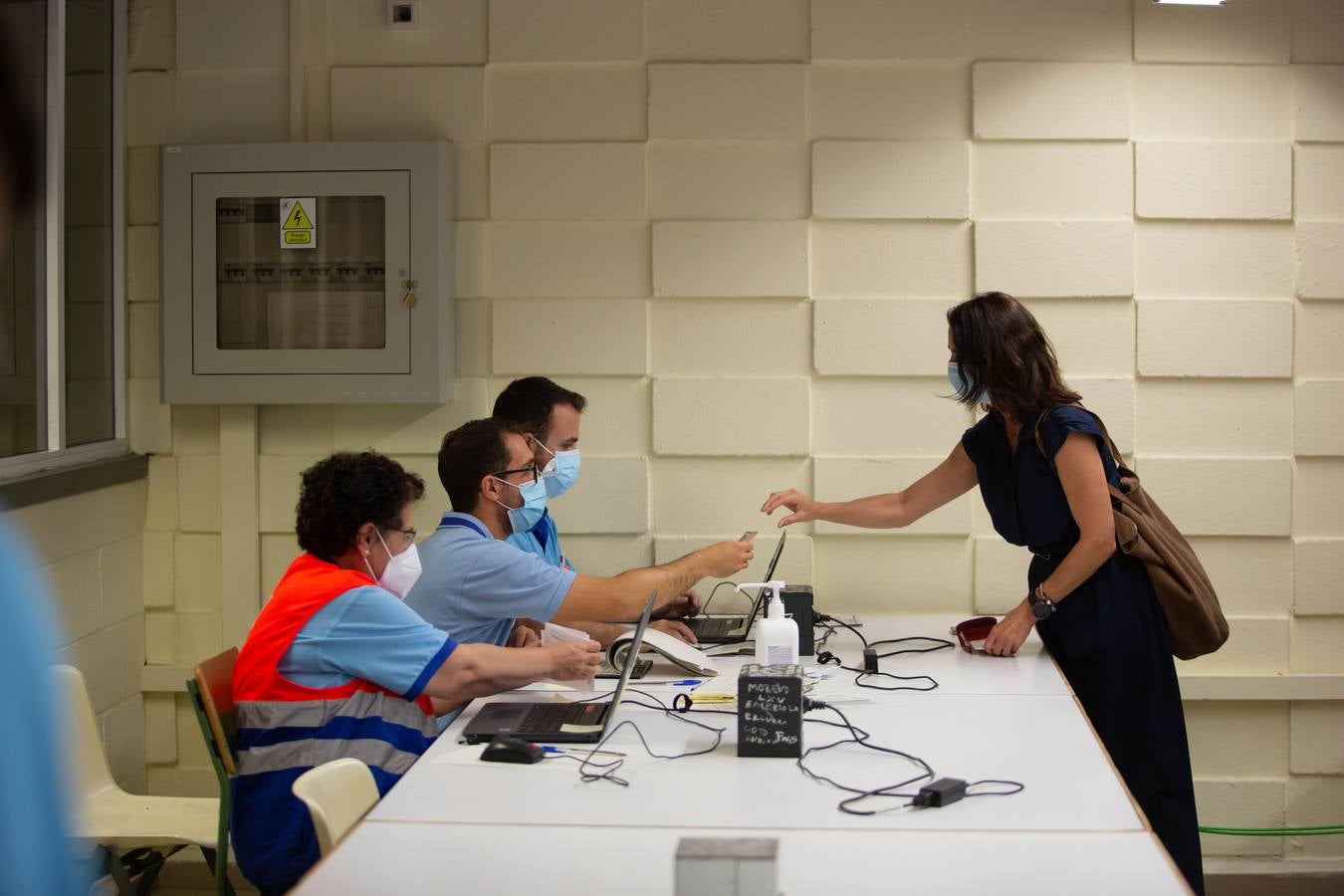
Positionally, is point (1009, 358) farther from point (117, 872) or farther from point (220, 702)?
point (117, 872)

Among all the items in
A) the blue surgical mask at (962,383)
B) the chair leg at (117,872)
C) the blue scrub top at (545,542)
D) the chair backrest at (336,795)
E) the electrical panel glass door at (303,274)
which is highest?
the electrical panel glass door at (303,274)

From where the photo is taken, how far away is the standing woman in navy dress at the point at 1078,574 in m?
2.73

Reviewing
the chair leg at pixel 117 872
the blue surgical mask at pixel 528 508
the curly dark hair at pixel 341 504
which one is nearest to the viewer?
the curly dark hair at pixel 341 504

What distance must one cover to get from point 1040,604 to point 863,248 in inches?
50.3

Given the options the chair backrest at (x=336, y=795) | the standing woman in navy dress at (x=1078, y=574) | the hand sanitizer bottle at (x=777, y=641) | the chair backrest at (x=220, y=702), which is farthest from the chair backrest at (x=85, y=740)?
the standing woman in navy dress at (x=1078, y=574)

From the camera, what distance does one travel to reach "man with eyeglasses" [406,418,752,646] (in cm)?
273

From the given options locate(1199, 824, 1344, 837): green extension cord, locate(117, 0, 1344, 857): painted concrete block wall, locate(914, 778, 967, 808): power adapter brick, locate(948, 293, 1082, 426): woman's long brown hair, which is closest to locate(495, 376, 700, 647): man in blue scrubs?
locate(117, 0, 1344, 857): painted concrete block wall

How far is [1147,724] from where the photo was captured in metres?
2.74

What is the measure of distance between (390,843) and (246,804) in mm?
678

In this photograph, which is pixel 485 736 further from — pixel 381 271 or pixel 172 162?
pixel 172 162

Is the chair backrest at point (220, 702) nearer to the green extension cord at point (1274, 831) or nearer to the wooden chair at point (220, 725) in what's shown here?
the wooden chair at point (220, 725)

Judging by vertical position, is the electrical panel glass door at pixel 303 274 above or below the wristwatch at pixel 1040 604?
above

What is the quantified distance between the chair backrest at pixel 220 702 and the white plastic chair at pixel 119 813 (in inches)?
14.3

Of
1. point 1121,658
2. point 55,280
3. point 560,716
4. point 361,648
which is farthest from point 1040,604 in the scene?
point 55,280
